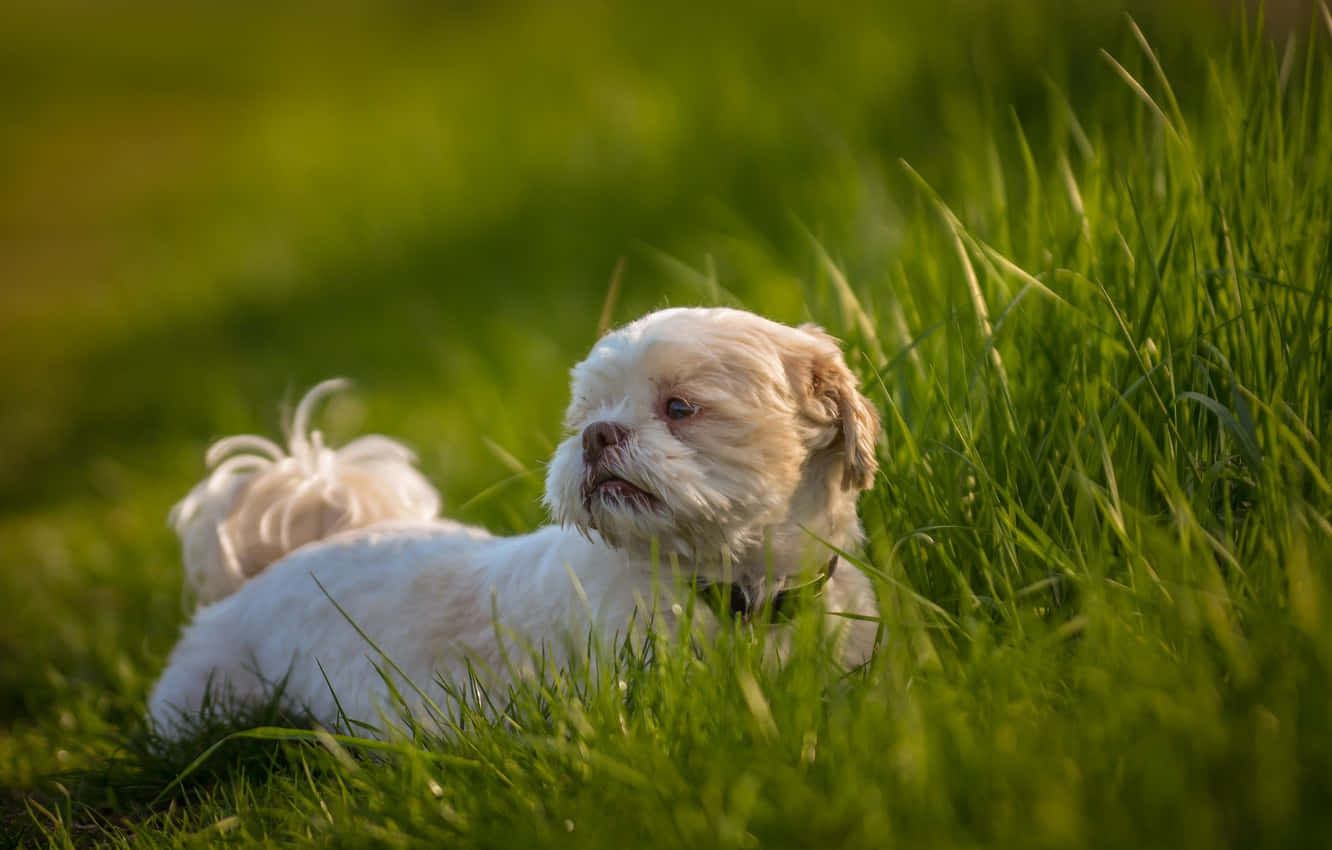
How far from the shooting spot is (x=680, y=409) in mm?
3096

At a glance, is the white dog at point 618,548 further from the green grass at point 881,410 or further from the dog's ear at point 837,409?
the green grass at point 881,410

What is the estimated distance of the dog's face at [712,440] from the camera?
297 cm

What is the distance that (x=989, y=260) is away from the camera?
388 centimetres

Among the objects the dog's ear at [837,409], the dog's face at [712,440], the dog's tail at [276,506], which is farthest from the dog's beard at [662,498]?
the dog's tail at [276,506]

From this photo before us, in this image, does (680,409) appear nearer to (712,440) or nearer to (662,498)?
(712,440)

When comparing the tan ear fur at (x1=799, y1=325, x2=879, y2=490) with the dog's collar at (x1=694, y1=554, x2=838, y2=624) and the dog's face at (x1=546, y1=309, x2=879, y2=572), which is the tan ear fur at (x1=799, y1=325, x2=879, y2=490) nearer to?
the dog's face at (x1=546, y1=309, x2=879, y2=572)

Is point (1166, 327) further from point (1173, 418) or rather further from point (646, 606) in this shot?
point (646, 606)

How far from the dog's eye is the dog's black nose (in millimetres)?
139

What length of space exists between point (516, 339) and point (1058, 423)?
476 centimetres

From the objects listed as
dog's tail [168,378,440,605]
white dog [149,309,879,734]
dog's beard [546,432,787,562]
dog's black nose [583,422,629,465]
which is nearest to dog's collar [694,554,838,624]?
white dog [149,309,879,734]

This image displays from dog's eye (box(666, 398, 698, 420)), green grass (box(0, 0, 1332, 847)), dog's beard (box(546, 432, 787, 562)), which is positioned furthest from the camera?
dog's eye (box(666, 398, 698, 420))

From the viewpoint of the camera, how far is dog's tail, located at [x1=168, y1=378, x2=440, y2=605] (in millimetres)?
4281

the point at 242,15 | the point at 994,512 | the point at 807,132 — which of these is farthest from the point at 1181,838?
the point at 242,15

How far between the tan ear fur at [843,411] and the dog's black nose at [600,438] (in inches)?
19.6
